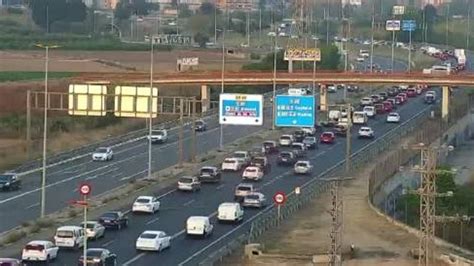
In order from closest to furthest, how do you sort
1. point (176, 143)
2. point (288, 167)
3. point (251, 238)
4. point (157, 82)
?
point (251, 238)
point (288, 167)
point (176, 143)
point (157, 82)

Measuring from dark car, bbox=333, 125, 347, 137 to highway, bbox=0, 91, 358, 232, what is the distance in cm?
509

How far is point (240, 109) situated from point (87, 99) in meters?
5.19

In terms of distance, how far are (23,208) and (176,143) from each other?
73.5 feet

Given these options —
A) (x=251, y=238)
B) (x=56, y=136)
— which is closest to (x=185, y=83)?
(x=56, y=136)

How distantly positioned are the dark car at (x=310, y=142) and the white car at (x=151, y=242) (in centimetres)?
2949

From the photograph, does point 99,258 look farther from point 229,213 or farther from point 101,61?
point 101,61

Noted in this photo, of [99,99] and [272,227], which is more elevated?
[99,99]

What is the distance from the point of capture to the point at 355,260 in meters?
34.9

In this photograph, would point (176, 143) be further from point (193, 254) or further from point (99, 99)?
point (193, 254)

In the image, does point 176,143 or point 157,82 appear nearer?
point 176,143

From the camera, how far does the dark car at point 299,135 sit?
66312mm

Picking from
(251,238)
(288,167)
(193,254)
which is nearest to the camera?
(193,254)

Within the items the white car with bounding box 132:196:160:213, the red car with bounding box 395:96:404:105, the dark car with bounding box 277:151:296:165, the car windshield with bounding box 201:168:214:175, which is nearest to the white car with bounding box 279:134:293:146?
the dark car with bounding box 277:151:296:165

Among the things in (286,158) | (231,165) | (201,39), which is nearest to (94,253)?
(231,165)
